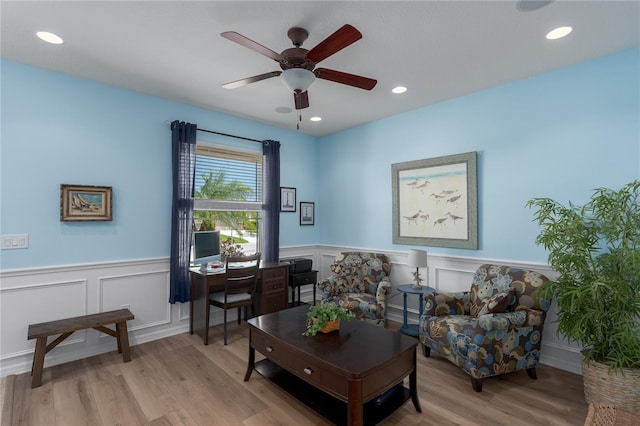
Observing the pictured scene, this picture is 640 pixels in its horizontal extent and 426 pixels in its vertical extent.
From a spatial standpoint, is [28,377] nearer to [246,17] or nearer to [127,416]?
[127,416]

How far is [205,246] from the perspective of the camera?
3828mm

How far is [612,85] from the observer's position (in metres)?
2.67

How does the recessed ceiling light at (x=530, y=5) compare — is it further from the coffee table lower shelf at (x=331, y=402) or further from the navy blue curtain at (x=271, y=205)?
the navy blue curtain at (x=271, y=205)

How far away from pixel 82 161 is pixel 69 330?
1617 mm

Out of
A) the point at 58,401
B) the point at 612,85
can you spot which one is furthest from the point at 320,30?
the point at 58,401

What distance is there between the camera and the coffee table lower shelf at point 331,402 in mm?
2051

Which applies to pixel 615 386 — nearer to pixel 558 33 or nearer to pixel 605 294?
pixel 605 294

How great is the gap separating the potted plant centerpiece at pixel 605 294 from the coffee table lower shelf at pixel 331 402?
1341 millimetres

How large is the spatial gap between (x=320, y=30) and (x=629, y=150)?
2706mm

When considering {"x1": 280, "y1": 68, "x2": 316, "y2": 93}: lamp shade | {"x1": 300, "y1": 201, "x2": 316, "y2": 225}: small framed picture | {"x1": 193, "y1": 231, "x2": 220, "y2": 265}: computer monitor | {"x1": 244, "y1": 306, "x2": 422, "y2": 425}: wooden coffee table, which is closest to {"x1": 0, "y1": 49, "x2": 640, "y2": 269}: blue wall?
{"x1": 193, "y1": 231, "x2": 220, "y2": 265}: computer monitor

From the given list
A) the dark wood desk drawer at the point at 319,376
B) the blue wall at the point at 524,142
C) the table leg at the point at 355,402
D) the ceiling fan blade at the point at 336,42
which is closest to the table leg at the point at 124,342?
the dark wood desk drawer at the point at 319,376

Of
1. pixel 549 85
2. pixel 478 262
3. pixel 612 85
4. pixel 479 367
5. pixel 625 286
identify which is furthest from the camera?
pixel 478 262

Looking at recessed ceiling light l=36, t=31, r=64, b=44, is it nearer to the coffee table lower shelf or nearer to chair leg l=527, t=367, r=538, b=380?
the coffee table lower shelf

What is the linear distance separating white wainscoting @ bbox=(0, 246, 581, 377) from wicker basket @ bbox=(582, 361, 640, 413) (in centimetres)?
70
